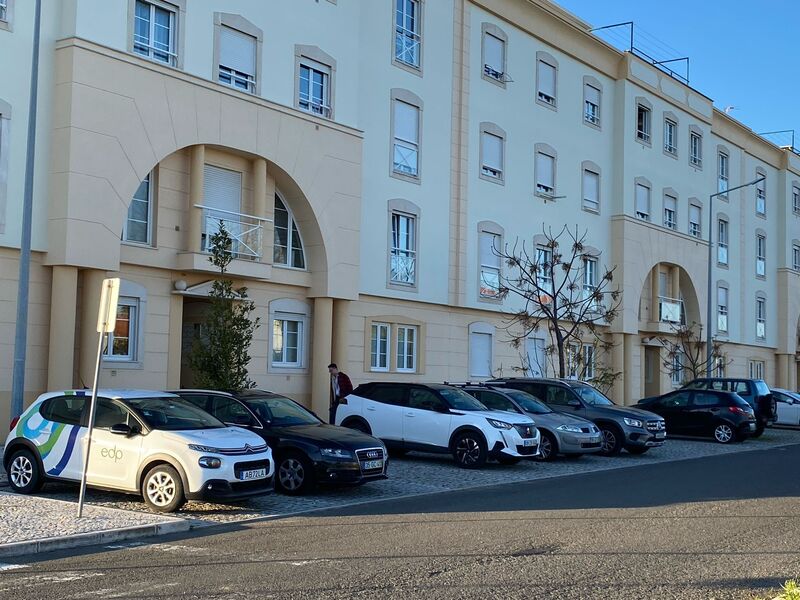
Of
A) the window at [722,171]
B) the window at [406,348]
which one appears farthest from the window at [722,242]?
the window at [406,348]

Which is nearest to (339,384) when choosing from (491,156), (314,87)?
(314,87)

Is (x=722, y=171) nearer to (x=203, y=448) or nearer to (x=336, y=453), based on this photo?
(x=336, y=453)

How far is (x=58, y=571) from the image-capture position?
8.83 meters

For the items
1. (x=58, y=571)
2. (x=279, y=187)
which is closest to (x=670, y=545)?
(x=58, y=571)

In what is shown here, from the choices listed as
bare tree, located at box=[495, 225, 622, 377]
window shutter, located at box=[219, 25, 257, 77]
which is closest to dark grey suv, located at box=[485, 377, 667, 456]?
bare tree, located at box=[495, 225, 622, 377]

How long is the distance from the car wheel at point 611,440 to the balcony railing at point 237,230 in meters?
8.81

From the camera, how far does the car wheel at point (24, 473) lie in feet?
43.9

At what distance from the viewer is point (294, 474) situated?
14.4 m

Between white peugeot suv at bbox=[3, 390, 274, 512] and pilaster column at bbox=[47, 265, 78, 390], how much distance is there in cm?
583

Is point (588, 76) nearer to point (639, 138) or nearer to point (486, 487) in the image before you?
point (639, 138)

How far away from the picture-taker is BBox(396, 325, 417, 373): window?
28891 mm

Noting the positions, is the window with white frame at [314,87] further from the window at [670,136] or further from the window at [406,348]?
the window at [670,136]

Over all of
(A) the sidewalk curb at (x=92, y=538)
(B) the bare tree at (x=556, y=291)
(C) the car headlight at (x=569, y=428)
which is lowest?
(A) the sidewalk curb at (x=92, y=538)

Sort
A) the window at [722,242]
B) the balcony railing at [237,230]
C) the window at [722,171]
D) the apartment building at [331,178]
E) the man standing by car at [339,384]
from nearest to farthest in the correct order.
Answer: the apartment building at [331,178] → the balcony railing at [237,230] → the man standing by car at [339,384] → the window at [722,242] → the window at [722,171]
